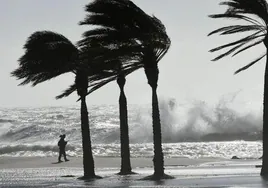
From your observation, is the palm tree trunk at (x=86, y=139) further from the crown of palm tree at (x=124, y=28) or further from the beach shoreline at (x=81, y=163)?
the beach shoreline at (x=81, y=163)

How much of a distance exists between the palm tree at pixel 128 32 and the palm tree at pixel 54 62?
779 mm

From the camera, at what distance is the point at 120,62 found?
21281 mm

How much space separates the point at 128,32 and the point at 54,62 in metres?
2.78

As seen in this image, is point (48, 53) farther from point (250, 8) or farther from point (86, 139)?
point (250, 8)

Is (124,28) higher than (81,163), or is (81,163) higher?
(124,28)

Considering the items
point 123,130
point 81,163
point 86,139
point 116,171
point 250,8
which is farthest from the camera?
point 81,163

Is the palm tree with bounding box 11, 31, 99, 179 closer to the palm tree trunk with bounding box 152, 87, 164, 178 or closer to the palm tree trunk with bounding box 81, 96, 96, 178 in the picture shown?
Result: the palm tree trunk with bounding box 81, 96, 96, 178

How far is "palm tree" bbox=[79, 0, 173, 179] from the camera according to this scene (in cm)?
2022

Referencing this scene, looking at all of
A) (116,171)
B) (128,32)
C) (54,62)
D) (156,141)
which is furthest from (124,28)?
(116,171)

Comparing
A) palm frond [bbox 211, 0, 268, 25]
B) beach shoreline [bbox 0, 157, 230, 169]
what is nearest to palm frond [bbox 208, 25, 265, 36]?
palm frond [bbox 211, 0, 268, 25]

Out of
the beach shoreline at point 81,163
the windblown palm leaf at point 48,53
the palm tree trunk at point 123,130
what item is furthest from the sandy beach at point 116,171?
the windblown palm leaf at point 48,53

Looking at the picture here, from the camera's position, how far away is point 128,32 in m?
20.3

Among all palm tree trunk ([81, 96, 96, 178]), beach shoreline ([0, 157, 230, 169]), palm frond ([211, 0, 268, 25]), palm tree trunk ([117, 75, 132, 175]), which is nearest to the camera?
palm frond ([211, 0, 268, 25])

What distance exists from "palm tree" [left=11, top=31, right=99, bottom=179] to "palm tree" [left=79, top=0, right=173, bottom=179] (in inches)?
30.7
